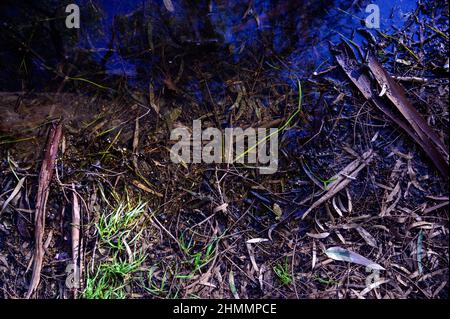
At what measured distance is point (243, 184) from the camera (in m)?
1.94

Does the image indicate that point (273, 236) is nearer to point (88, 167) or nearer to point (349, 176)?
point (349, 176)

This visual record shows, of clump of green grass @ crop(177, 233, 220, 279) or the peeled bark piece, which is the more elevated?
the peeled bark piece

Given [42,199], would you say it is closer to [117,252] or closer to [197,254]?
[117,252]

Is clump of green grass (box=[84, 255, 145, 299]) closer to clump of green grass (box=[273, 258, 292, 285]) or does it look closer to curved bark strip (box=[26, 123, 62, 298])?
curved bark strip (box=[26, 123, 62, 298])

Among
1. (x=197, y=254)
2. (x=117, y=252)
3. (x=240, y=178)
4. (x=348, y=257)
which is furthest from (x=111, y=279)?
(x=348, y=257)

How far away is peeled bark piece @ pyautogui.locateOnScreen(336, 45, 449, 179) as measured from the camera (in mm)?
1896

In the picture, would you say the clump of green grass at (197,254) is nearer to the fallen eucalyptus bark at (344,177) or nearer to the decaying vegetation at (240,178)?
the decaying vegetation at (240,178)

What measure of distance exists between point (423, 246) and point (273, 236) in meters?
0.75

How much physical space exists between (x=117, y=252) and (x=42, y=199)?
1.58 ft

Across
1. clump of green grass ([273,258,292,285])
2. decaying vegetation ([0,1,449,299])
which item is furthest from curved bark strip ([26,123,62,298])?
clump of green grass ([273,258,292,285])

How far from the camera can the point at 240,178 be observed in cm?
194

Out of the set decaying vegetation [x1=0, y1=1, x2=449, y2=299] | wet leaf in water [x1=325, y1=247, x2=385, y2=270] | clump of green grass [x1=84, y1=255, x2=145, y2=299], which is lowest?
clump of green grass [x1=84, y1=255, x2=145, y2=299]

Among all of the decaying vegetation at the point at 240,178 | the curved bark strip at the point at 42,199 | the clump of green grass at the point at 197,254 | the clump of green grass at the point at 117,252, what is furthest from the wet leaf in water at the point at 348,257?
the curved bark strip at the point at 42,199
